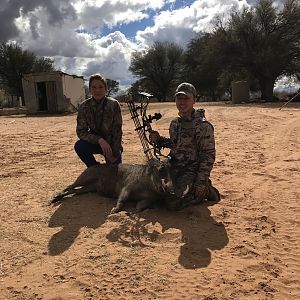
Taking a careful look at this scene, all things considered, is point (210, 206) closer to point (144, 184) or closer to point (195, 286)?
point (144, 184)

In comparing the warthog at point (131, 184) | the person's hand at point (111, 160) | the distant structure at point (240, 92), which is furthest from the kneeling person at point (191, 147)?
the distant structure at point (240, 92)

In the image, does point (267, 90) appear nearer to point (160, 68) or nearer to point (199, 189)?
point (160, 68)

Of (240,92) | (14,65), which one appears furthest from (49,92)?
(14,65)

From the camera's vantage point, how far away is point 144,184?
5.01 metres

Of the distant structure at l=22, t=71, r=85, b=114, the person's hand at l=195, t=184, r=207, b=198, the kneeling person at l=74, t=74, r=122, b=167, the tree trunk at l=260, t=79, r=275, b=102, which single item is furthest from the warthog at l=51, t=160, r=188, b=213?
the tree trunk at l=260, t=79, r=275, b=102

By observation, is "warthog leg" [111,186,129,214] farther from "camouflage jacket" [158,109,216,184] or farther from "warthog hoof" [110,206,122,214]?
"camouflage jacket" [158,109,216,184]

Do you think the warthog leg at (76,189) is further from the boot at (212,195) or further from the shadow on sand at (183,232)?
the boot at (212,195)

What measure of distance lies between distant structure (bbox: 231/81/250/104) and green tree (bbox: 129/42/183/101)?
19238mm

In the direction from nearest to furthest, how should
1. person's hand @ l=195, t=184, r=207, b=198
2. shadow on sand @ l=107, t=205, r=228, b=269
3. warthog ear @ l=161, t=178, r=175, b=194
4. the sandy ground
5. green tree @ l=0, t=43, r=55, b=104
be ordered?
1. the sandy ground
2. shadow on sand @ l=107, t=205, r=228, b=269
3. warthog ear @ l=161, t=178, r=175, b=194
4. person's hand @ l=195, t=184, r=207, b=198
5. green tree @ l=0, t=43, r=55, b=104

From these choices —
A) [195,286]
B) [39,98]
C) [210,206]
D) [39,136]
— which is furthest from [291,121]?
[39,98]

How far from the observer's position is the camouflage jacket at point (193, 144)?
16.1 ft

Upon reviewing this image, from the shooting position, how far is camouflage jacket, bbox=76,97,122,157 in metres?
5.79

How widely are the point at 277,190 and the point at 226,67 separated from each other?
26.1 metres

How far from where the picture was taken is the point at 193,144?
5.12m
